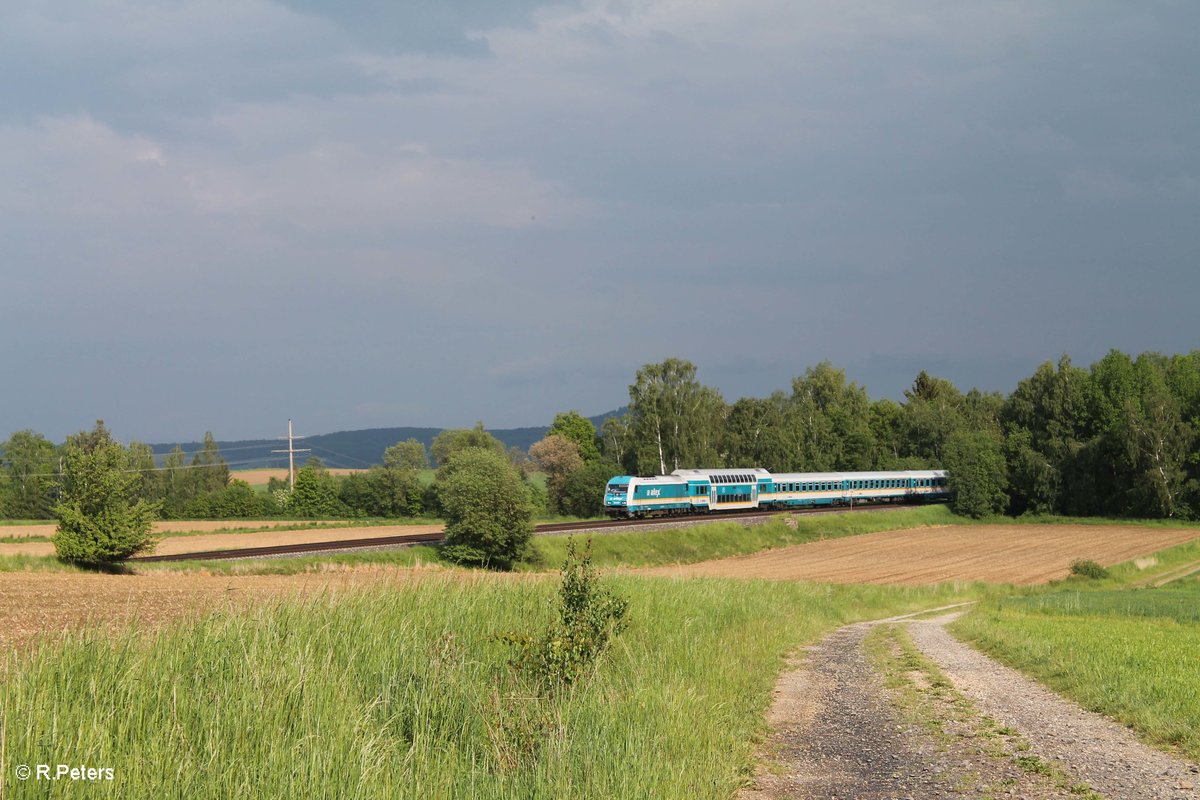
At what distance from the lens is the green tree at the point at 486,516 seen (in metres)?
51.9

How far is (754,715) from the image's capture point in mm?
13062

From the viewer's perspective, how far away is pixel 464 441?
136875 millimetres

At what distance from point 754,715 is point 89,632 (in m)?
7.93

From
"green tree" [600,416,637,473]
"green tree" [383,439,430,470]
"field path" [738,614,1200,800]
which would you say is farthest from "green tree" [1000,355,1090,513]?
"field path" [738,614,1200,800]

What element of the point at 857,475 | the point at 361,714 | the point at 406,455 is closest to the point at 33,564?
the point at 361,714

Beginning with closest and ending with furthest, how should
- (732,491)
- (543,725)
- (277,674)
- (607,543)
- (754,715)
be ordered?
(277,674) < (543,725) < (754,715) < (607,543) < (732,491)

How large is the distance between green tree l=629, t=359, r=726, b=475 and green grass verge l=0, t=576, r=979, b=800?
94.2 meters

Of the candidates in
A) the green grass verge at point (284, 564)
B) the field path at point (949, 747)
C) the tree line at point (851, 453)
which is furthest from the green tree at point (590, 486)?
Result: the field path at point (949, 747)

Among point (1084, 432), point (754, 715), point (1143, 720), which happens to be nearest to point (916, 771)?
point (754, 715)

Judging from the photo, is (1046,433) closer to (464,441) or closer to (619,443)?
(619,443)

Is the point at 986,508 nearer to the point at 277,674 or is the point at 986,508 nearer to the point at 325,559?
the point at 325,559

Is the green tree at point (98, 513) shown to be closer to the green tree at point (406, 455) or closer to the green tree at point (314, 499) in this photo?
the green tree at point (314, 499)

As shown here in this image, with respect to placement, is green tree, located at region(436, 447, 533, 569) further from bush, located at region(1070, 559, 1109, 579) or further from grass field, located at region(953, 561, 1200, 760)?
bush, located at region(1070, 559, 1109, 579)

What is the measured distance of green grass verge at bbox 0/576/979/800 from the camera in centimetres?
761
